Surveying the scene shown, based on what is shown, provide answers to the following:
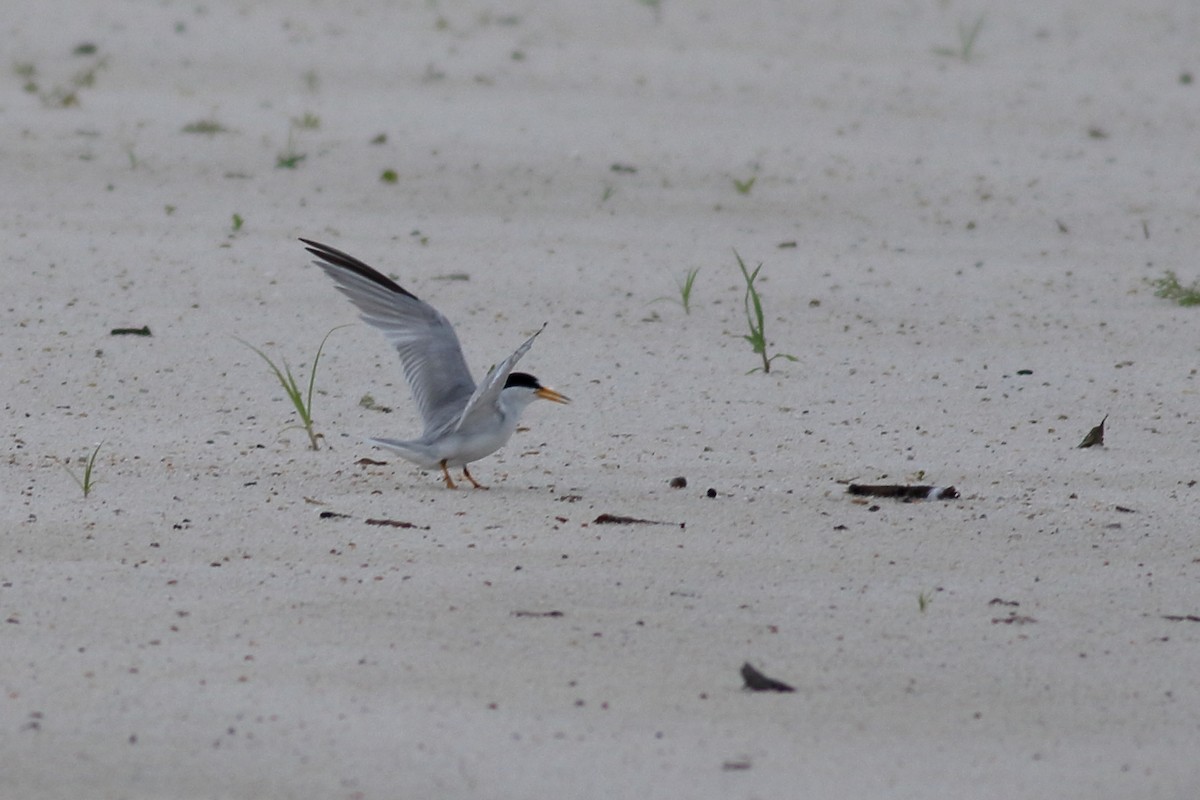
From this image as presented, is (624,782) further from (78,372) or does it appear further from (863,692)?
(78,372)

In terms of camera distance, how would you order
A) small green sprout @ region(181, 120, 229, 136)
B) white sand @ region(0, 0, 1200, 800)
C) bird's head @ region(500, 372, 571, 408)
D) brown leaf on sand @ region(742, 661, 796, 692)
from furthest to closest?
small green sprout @ region(181, 120, 229, 136), bird's head @ region(500, 372, 571, 408), brown leaf on sand @ region(742, 661, 796, 692), white sand @ region(0, 0, 1200, 800)

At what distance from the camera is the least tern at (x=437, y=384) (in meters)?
4.48

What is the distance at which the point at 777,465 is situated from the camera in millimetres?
4793

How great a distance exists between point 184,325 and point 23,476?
156 centimetres

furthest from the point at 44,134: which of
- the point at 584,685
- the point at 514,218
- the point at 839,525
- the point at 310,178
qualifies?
the point at 584,685

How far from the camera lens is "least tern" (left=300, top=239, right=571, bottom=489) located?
4480 mm

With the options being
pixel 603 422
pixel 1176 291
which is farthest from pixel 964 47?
pixel 603 422

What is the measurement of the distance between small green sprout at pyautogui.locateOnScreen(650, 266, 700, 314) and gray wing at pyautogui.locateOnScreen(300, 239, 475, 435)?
124 cm

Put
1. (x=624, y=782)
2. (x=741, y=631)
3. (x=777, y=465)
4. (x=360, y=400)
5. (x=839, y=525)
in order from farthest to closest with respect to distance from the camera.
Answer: (x=360, y=400), (x=777, y=465), (x=839, y=525), (x=741, y=631), (x=624, y=782)

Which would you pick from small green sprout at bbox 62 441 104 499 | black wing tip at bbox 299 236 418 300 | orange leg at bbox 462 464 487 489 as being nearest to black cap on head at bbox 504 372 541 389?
orange leg at bbox 462 464 487 489

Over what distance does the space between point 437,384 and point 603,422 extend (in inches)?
24.1

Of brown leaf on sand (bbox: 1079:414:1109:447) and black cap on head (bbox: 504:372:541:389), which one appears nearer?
black cap on head (bbox: 504:372:541:389)

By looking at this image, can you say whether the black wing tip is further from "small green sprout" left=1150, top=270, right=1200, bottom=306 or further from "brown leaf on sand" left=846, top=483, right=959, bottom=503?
"small green sprout" left=1150, top=270, right=1200, bottom=306

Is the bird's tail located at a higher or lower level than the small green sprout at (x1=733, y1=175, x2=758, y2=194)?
lower
